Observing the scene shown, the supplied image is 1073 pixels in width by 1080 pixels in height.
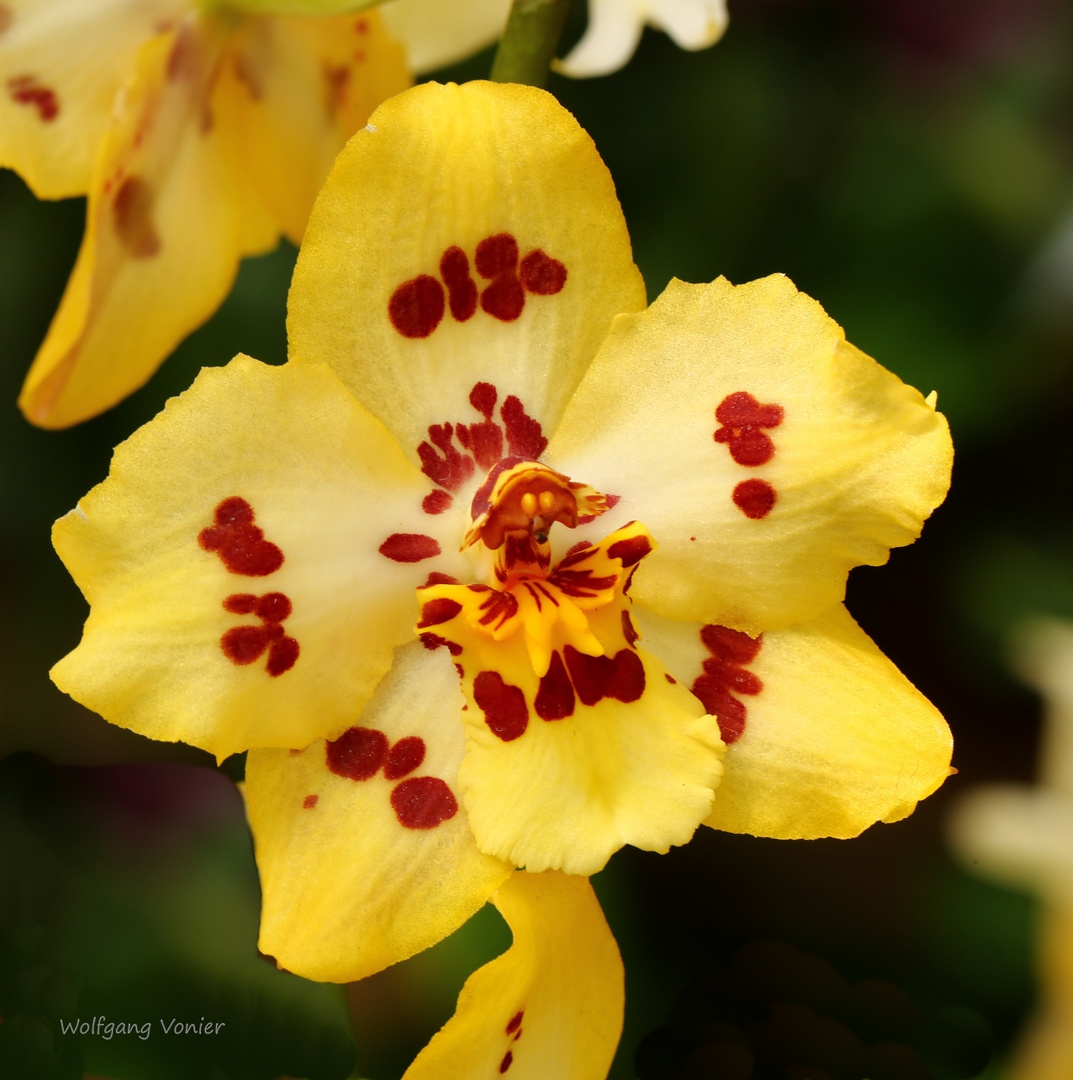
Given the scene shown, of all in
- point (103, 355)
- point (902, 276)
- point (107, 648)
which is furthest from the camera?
point (902, 276)

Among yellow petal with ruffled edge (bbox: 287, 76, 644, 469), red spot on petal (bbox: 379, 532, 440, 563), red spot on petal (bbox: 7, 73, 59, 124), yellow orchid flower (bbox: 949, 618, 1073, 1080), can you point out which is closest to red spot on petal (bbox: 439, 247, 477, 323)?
yellow petal with ruffled edge (bbox: 287, 76, 644, 469)

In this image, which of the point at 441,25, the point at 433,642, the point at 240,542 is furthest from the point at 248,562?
the point at 441,25

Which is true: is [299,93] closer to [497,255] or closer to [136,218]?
[136,218]

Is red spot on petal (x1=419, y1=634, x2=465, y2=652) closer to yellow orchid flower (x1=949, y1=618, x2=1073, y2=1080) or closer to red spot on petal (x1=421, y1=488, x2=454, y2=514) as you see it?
red spot on petal (x1=421, y1=488, x2=454, y2=514)

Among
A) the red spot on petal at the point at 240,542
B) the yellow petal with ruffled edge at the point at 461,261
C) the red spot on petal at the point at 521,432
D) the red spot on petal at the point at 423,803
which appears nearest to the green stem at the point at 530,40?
the yellow petal with ruffled edge at the point at 461,261

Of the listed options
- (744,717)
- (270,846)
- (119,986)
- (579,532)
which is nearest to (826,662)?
(744,717)

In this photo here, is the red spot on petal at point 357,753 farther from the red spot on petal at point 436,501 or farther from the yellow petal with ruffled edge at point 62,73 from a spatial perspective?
the yellow petal with ruffled edge at point 62,73

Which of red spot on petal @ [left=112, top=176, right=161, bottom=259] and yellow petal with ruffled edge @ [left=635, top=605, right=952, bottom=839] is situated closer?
yellow petal with ruffled edge @ [left=635, top=605, right=952, bottom=839]

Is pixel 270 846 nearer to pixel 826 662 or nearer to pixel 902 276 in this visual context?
pixel 826 662
